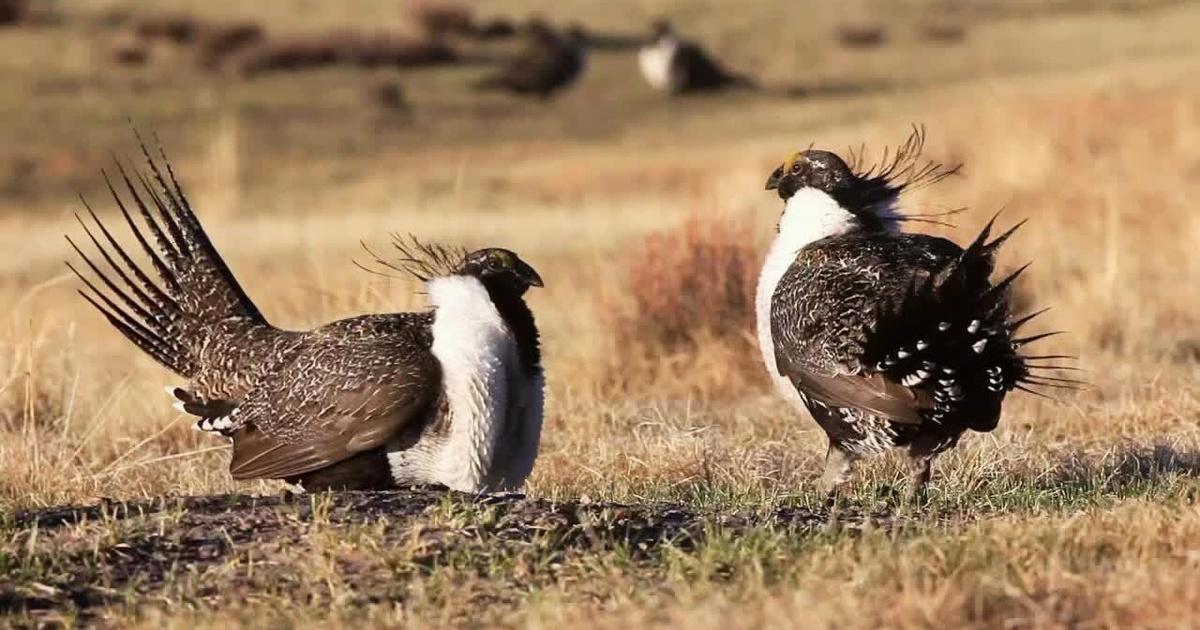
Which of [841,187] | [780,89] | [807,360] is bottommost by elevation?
[807,360]

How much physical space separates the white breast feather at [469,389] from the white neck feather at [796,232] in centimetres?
97

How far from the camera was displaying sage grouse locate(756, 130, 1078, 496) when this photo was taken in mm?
5297

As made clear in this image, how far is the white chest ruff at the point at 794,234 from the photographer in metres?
5.96

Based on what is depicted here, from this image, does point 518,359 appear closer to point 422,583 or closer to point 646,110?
point 422,583

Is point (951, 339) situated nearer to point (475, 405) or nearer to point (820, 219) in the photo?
point (820, 219)

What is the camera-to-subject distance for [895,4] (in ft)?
140

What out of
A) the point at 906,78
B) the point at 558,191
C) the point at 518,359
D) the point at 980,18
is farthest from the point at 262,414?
the point at 980,18

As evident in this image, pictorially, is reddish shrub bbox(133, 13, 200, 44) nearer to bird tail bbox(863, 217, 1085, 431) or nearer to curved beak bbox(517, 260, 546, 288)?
curved beak bbox(517, 260, 546, 288)

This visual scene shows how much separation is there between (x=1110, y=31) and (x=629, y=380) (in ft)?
94.4

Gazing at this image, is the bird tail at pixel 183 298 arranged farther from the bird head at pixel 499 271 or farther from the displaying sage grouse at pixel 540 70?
the displaying sage grouse at pixel 540 70

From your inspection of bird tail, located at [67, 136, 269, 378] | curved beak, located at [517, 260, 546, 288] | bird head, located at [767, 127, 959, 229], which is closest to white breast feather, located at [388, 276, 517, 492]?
curved beak, located at [517, 260, 546, 288]

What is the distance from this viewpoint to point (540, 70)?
103 ft

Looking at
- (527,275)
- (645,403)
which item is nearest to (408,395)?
(527,275)

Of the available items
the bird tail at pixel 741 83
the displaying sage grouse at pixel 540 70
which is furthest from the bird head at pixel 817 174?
the bird tail at pixel 741 83
